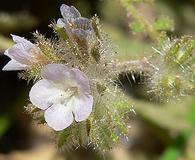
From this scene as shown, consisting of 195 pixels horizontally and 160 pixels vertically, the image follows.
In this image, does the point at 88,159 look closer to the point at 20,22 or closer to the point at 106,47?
the point at 20,22

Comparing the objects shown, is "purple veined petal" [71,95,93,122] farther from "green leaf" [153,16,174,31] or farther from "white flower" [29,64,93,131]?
"green leaf" [153,16,174,31]

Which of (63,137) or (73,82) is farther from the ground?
(73,82)

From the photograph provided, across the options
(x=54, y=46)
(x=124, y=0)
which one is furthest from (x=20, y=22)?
(x=54, y=46)

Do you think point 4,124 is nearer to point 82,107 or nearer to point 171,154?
point 171,154

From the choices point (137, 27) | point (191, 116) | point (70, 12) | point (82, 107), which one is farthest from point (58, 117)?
point (191, 116)

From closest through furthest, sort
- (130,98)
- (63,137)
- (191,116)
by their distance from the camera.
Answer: (63,137)
(191,116)
(130,98)

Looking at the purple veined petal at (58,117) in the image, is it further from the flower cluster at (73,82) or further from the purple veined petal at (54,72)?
the purple veined petal at (54,72)
